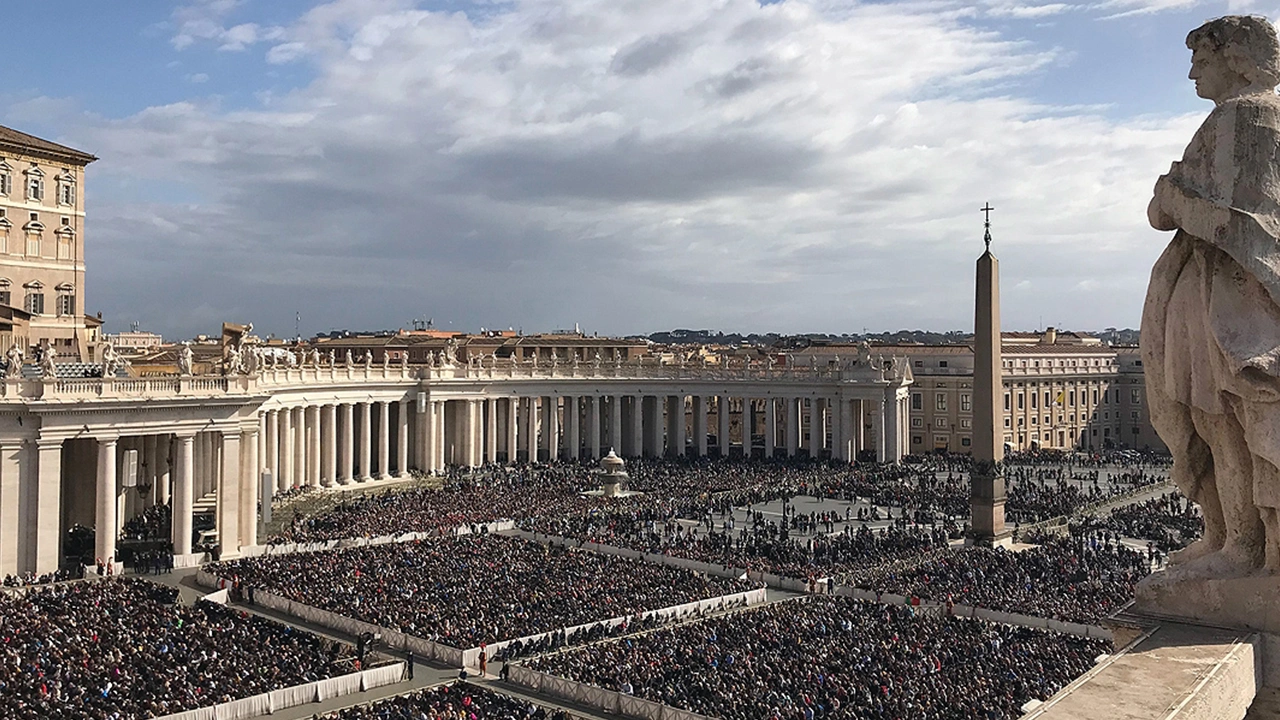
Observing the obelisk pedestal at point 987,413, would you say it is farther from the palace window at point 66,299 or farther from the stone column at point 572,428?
the palace window at point 66,299

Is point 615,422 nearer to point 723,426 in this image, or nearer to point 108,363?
point 723,426

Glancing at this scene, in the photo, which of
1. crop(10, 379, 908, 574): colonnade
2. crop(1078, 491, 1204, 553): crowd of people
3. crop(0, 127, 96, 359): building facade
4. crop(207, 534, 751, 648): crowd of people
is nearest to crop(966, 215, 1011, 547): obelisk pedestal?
crop(1078, 491, 1204, 553): crowd of people

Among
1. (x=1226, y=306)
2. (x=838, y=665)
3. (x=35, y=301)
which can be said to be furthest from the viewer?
(x=35, y=301)

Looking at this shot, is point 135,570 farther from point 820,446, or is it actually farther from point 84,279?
point 820,446

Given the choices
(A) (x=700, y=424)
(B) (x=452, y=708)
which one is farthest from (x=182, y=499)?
(A) (x=700, y=424)

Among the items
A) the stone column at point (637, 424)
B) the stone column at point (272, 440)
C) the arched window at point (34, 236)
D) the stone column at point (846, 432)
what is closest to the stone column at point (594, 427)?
the stone column at point (637, 424)

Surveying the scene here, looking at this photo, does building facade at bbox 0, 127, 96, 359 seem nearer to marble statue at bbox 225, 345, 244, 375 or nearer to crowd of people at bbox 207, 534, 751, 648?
marble statue at bbox 225, 345, 244, 375
